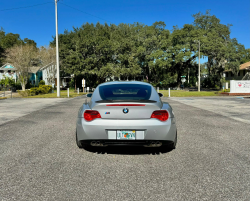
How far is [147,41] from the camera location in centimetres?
5381

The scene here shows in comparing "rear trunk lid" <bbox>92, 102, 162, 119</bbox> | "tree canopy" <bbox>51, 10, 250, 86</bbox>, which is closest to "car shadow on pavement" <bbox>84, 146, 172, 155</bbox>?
"rear trunk lid" <bbox>92, 102, 162, 119</bbox>

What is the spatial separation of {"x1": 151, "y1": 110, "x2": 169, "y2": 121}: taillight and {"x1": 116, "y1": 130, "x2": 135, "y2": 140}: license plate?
498 millimetres

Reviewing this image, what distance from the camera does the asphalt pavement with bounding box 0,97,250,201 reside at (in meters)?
3.27

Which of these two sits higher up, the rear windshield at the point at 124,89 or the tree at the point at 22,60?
the tree at the point at 22,60

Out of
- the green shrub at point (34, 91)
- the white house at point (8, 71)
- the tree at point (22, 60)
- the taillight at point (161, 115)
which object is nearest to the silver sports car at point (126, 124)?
the taillight at point (161, 115)

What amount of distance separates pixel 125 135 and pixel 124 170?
2.09 ft

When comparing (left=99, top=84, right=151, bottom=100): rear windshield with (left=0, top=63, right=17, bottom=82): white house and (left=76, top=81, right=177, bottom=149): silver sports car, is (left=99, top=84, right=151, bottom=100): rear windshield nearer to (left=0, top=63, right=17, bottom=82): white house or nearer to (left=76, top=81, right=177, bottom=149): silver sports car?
→ (left=76, top=81, right=177, bottom=149): silver sports car

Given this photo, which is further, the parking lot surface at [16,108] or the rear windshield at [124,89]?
the parking lot surface at [16,108]

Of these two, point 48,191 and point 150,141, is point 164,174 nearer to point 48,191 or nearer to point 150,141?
point 150,141

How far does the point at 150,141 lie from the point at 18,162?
7.98 ft

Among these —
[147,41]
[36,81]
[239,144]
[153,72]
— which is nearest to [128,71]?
[147,41]

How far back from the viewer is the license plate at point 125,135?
452 centimetres

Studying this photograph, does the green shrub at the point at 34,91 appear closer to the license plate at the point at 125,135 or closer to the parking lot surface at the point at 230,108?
the parking lot surface at the point at 230,108

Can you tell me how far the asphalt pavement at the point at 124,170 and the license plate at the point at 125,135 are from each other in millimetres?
461
